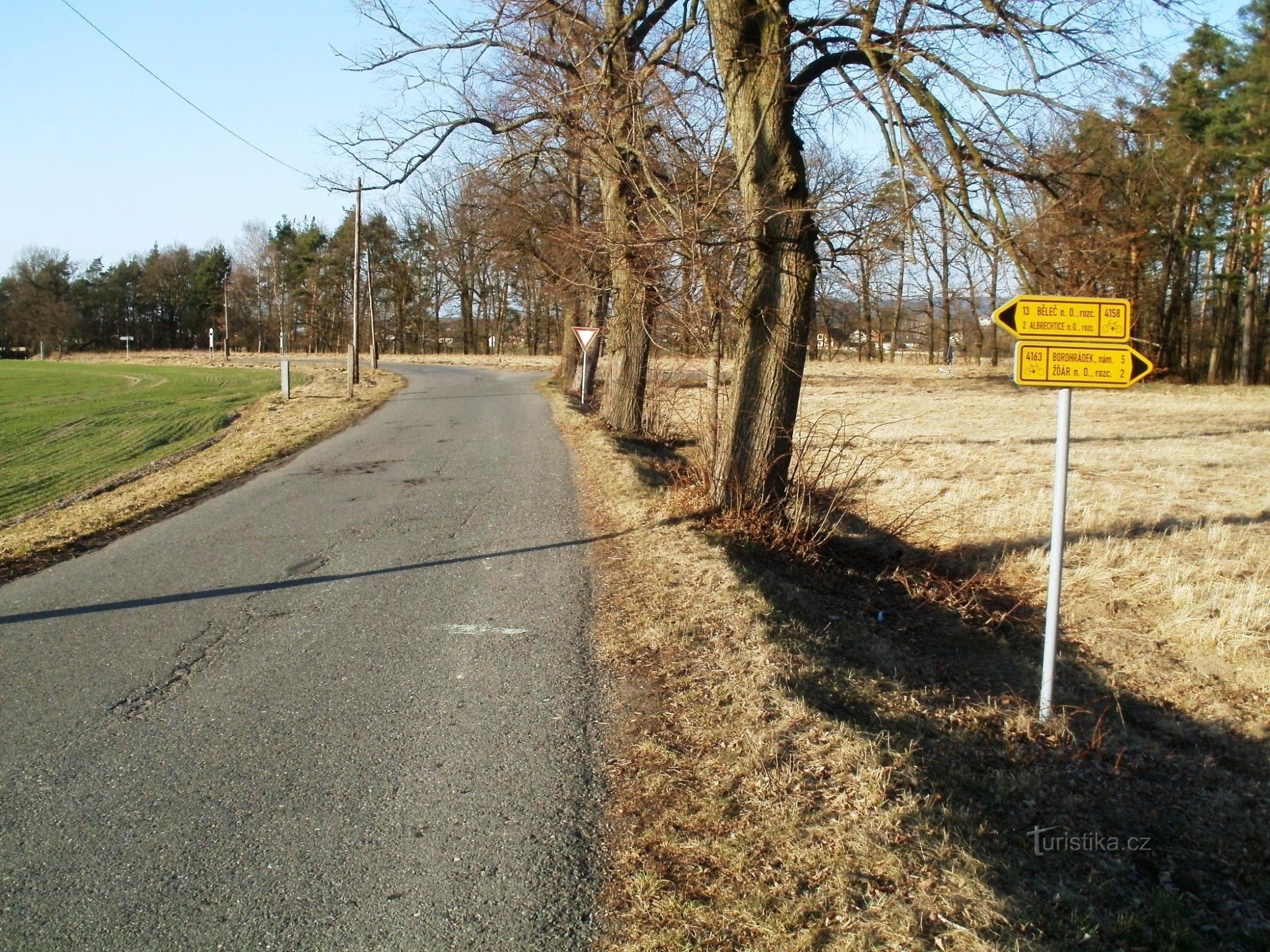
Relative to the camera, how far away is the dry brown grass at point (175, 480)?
30.8 feet

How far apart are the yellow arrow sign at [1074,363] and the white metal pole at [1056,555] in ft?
0.39

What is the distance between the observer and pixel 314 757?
462 cm

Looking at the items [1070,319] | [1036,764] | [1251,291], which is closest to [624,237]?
[1070,319]

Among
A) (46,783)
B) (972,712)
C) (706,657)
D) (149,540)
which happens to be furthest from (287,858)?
(149,540)

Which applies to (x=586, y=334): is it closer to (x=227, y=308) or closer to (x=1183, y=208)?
(x=1183, y=208)

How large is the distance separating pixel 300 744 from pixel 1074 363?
460 centimetres

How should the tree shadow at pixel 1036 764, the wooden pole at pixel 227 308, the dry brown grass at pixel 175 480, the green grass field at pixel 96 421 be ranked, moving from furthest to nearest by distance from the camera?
the wooden pole at pixel 227 308
the green grass field at pixel 96 421
the dry brown grass at pixel 175 480
the tree shadow at pixel 1036 764

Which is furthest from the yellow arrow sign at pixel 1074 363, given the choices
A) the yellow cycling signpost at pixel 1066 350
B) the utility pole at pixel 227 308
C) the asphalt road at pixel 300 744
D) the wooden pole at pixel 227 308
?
the wooden pole at pixel 227 308

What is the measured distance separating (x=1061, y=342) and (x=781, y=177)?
13.6ft

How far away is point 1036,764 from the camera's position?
518cm

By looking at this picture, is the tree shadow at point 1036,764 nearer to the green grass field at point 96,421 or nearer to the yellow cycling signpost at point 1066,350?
the yellow cycling signpost at point 1066,350

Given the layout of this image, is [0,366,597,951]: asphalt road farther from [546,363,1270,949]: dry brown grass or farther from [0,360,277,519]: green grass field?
[0,360,277,519]: green grass field

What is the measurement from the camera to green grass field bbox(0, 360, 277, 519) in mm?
17766

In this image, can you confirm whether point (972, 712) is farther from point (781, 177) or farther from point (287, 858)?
point (781, 177)
